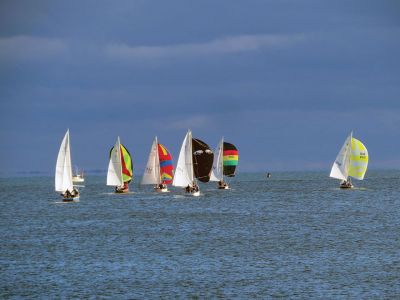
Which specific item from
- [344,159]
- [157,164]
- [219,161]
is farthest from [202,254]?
[219,161]

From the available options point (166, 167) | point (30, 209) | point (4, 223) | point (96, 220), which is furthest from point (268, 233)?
point (166, 167)

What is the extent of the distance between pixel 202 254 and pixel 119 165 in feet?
240

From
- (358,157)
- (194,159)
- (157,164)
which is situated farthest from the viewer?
(358,157)

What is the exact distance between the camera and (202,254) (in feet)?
223

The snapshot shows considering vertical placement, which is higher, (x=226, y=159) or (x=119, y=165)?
(x=226, y=159)

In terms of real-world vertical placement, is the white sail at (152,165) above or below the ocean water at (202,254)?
above

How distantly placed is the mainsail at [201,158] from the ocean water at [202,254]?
38.4 feet

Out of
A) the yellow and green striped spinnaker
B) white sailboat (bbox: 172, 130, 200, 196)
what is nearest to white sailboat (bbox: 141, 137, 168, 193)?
white sailboat (bbox: 172, 130, 200, 196)

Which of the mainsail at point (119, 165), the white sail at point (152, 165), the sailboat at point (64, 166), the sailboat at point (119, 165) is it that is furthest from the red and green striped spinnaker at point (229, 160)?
the sailboat at point (64, 166)

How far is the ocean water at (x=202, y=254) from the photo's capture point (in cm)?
5266

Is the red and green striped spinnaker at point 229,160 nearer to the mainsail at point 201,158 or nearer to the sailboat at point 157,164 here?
the sailboat at point 157,164

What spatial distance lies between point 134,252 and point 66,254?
17.1ft

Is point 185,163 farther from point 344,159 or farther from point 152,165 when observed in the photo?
point 344,159

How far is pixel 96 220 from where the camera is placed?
342 ft
